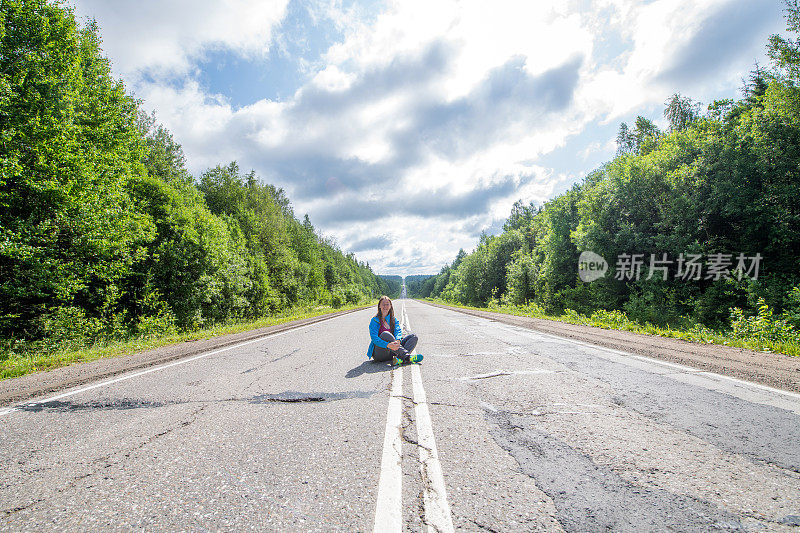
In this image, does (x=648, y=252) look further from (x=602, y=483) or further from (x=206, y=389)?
(x=206, y=389)

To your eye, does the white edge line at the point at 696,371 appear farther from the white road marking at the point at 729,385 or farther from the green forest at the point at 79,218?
the green forest at the point at 79,218

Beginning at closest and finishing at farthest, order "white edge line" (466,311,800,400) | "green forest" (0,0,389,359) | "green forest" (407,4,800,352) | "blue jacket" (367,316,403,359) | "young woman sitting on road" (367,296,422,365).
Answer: "white edge line" (466,311,800,400) < "young woman sitting on road" (367,296,422,365) < "blue jacket" (367,316,403,359) < "green forest" (0,0,389,359) < "green forest" (407,4,800,352)

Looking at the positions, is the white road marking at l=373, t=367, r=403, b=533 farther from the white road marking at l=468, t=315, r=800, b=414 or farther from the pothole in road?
the white road marking at l=468, t=315, r=800, b=414

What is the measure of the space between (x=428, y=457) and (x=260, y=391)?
3018 millimetres

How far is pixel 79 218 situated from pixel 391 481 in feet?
43.1

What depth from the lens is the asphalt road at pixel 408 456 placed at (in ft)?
6.24

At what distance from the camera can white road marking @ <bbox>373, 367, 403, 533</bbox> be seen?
183 centimetres

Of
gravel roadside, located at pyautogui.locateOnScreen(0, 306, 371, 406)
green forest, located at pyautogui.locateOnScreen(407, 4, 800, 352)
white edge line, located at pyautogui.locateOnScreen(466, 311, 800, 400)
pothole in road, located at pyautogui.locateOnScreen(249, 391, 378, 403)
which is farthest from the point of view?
green forest, located at pyautogui.locateOnScreen(407, 4, 800, 352)

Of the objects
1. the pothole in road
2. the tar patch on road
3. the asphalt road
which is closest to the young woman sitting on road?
the asphalt road

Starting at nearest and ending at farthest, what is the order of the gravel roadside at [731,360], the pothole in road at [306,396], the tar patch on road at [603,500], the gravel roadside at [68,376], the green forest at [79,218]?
1. the tar patch on road at [603,500]
2. the pothole in road at [306,396]
3. the gravel roadside at [68,376]
4. the gravel roadside at [731,360]
5. the green forest at [79,218]

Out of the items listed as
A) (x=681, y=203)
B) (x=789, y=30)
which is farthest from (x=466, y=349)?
(x=789, y=30)

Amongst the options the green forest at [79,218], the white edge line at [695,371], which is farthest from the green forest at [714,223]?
the green forest at [79,218]

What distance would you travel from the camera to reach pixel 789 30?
14750 mm

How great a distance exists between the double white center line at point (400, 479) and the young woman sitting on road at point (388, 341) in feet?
7.98
